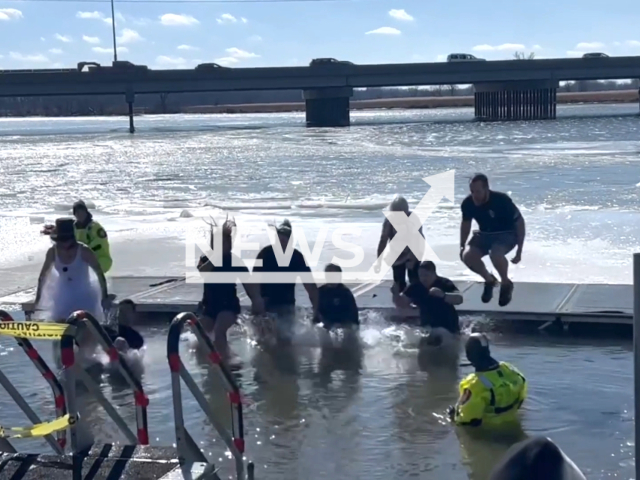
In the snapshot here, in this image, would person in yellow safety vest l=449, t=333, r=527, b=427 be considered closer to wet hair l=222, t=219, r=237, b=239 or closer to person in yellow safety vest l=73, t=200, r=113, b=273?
wet hair l=222, t=219, r=237, b=239

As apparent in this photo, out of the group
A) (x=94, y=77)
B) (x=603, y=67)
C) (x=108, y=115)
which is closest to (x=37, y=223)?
(x=94, y=77)

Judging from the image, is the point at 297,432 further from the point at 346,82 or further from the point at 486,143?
the point at 346,82

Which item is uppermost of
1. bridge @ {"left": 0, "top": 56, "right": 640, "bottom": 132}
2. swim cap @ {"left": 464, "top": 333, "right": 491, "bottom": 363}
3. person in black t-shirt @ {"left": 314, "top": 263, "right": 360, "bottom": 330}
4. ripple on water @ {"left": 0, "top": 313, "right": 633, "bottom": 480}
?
bridge @ {"left": 0, "top": 56, "right": 640, "bottom": 132}

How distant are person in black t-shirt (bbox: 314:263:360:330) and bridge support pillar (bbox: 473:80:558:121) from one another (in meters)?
78.4

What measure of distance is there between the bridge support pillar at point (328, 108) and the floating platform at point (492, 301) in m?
72.3

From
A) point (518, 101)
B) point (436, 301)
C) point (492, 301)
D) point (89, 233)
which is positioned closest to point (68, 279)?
point (89, 233)

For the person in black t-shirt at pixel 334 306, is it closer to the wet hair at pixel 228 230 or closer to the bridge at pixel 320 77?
the wet hair at pixel 228 230

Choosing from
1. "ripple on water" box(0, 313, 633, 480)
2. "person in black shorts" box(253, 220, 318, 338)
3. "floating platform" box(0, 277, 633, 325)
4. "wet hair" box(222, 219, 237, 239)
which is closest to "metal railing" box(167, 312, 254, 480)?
"ripple on water" box(0, 313, 633, 480)

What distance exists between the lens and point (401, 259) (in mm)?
10039

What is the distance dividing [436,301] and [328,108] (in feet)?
252

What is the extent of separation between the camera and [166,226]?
1905cm

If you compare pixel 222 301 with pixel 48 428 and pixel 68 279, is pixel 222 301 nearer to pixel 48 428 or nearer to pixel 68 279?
pixel 68 279

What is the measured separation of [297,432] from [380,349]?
7.69ft

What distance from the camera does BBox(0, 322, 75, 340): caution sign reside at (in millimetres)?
4754
